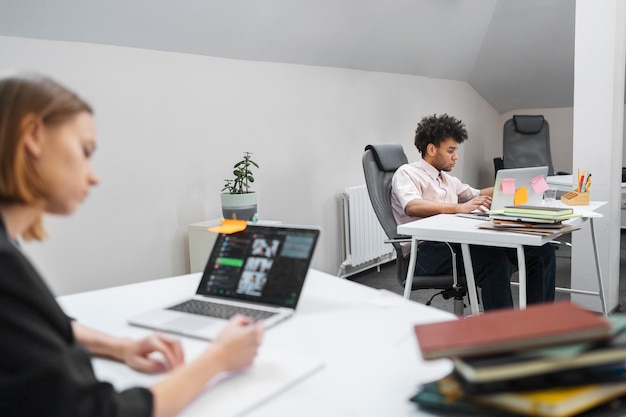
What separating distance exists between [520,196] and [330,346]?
1872 millimetres

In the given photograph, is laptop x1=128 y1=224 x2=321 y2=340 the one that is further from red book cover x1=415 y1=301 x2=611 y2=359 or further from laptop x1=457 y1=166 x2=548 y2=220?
laptop x1=457 y1=166 x2=548 y2=220

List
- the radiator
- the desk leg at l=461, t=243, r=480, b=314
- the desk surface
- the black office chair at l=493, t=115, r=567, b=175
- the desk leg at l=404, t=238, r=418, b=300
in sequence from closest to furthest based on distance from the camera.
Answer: the desk surface → the desk leg at l=461, t=243, r=480, b=314 → the desk leg at l=404, t=238, r=418, b=300 → the radiator → the black office chair at l=493, t=115, r=567, b=175

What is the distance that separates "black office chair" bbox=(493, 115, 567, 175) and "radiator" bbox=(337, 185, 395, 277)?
2037 millimetres

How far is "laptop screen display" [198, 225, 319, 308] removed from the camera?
138 centimetres

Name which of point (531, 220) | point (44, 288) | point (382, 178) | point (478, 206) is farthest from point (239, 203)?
point (44, 288)

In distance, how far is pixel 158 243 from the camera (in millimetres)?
3119

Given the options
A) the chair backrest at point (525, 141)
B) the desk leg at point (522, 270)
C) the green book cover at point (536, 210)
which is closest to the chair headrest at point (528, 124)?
the chair backrest at point (525, 141)

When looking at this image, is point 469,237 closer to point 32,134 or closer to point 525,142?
point 32,134

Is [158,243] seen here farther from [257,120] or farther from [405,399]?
[405,399]

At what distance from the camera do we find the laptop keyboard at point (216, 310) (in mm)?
1321

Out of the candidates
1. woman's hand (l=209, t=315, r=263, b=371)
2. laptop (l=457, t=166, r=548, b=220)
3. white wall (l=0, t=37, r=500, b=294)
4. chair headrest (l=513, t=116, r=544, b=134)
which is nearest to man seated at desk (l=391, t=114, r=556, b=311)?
laptop (l=457, t=166, r=548, b=220)

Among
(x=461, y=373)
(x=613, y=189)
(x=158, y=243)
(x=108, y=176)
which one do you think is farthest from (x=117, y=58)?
(x=613, y=189)

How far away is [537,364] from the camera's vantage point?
759 millimetres

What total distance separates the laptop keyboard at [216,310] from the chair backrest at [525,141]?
5.17m
